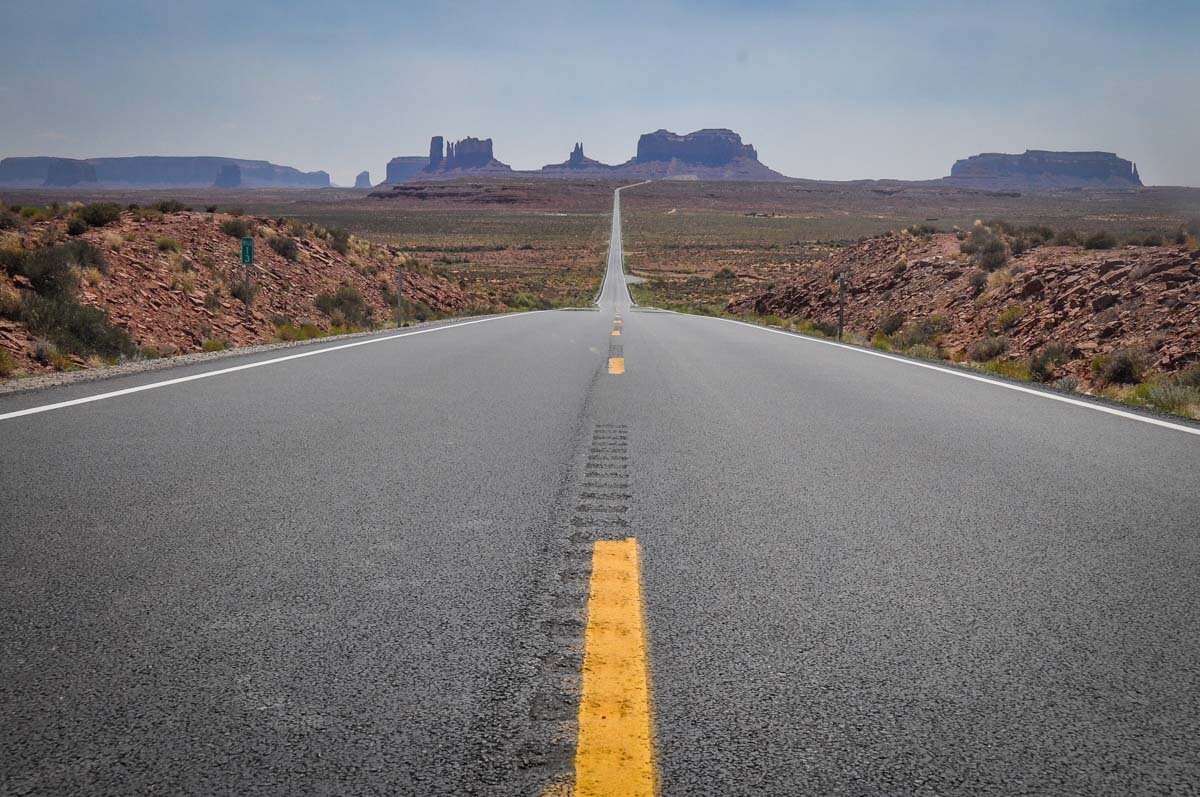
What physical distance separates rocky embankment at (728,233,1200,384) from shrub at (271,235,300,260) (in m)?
15.6

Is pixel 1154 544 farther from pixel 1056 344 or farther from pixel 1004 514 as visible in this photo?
pixel 1056 344

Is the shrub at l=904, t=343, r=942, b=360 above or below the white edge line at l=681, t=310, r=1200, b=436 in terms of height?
below

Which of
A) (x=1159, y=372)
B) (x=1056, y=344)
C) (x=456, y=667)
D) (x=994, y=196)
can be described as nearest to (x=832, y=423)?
(x=456, y=667)

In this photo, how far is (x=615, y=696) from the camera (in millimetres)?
2203

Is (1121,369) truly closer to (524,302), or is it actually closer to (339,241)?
(339,241)

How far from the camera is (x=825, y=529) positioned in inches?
149

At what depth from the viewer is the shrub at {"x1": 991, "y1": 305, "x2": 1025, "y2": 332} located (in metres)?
16.1

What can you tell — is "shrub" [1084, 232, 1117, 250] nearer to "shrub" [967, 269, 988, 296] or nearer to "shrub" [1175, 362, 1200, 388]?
"shrub" [967, 269, 988, 296]

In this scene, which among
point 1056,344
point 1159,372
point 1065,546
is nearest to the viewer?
point 1065,546

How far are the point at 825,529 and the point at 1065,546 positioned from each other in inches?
39.5

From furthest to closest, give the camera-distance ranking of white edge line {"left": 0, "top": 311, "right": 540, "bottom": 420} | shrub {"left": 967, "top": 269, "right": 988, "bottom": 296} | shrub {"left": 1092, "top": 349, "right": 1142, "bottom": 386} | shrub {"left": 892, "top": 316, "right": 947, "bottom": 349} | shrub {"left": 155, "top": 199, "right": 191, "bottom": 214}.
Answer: shrub {"left": 155, "top": 199, "right": 191, "bottom": 214} → shrub {"left": 967, "top": 269, "right": 988, "bottom": 296} → shrub {"left": 892, "top": 316, "right": 947, "bottom": 349} → shrub {"left": 1092, "top": 349, "right": 1142, "bottom": 386} → white edge line {"left": 0, "top": 311, "right": 540, "bottom": 420}

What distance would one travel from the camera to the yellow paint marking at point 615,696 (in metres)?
1.86

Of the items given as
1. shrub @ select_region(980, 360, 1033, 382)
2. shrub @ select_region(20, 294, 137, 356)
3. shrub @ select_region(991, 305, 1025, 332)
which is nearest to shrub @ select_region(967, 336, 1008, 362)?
shrub @ select_region(991, 305, 1025, 332)

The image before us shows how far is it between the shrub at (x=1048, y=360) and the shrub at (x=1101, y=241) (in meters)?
7.59
